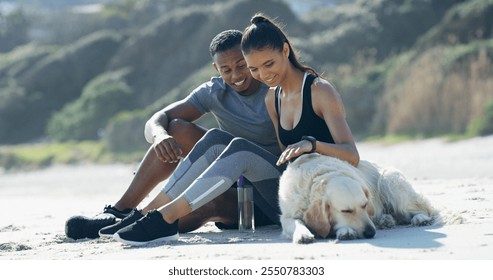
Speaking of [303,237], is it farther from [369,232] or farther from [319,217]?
[369,232]

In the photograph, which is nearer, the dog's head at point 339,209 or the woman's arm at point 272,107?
the dog's head at point 339,209

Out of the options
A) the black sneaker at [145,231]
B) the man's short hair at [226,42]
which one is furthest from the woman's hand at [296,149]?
the man's short hair at [226,42]

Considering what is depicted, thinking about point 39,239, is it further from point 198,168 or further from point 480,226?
point 480,226

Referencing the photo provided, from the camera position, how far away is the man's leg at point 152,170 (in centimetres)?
634

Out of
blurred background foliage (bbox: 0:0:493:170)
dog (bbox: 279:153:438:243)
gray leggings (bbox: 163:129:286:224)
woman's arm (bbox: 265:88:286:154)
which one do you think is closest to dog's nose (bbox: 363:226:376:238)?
dog (bbox: 279:153:438:243)

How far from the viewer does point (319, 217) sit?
5.22 meters

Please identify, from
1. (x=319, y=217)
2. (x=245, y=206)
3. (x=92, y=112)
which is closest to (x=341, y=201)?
(x=319, y=217)

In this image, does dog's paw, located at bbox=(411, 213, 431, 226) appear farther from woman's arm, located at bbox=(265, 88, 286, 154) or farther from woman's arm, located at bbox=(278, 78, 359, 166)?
woman's arm, located at bbox=(265, 88, 286, 154)

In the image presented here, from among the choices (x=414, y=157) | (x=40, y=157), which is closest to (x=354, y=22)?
(x=40, y=157)

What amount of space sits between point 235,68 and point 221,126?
1.92 feet

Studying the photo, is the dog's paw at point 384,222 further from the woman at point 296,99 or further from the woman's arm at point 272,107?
the woman's arm at point 272,107

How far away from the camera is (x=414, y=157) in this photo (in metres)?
12.6

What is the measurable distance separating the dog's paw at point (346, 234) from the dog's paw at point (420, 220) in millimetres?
677

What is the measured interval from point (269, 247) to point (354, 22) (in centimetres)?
1860
